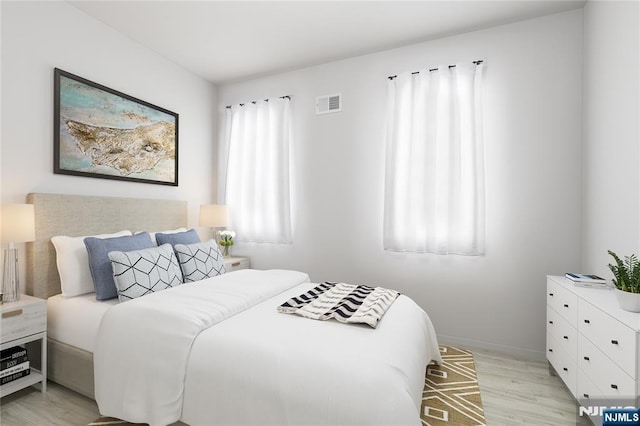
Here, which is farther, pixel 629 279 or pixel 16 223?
pixel 16 223

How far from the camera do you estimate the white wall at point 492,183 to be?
2.66 m

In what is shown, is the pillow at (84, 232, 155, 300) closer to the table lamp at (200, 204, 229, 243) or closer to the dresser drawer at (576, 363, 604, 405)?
the table lamp at (200, 204, 229, 243)

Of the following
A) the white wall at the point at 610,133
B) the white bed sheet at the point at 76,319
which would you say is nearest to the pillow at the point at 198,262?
the white bed sheet at the point at 76,319

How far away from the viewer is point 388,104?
3.22m

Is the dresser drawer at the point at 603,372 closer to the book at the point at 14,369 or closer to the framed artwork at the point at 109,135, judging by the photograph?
the book at the point at 14,369

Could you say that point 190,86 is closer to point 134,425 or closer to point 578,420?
point 134,425

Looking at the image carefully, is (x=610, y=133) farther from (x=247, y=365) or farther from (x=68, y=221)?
(x=68, y=221)

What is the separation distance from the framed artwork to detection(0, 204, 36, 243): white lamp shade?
22.8 inches

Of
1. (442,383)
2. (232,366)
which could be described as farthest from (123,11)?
(442,383)

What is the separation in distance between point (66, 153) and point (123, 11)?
1.30 meters

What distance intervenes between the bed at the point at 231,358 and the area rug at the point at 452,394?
0.23m

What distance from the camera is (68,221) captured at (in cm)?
254

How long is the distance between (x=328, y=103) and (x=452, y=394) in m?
2.94

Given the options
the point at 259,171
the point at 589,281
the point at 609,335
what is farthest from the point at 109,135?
the point at 589,281
